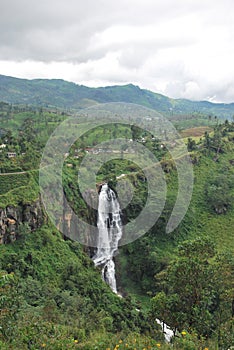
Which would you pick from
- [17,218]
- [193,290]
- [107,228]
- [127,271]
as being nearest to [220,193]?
[107,228]

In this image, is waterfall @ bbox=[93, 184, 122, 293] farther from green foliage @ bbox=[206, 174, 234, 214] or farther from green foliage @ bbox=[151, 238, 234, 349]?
green foliage @ bbox=[151, 238, 234, 349]

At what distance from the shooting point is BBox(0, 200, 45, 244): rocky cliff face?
26.0 meters

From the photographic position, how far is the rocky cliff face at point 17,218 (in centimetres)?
2603

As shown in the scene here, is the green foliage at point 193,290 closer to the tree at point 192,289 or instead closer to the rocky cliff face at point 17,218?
the tree at point 192,289

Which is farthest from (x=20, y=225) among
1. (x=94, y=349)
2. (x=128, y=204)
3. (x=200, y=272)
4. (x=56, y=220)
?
(x=94, y=349)

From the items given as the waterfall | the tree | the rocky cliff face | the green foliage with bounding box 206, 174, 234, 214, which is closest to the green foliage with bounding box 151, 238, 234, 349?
the tree

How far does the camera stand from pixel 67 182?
121 feet

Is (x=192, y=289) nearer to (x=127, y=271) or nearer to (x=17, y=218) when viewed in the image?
(x=17, y=218)

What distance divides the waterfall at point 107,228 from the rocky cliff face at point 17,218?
8300mm

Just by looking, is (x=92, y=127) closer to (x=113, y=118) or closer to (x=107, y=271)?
(x=113, y=118)

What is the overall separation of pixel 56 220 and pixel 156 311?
2056 centimetres

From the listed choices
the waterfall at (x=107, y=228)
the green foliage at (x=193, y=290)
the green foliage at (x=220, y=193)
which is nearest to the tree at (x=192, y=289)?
the green foliage at (x=193, y=290)

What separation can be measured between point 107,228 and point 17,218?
11943mm

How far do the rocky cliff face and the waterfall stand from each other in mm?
8300
